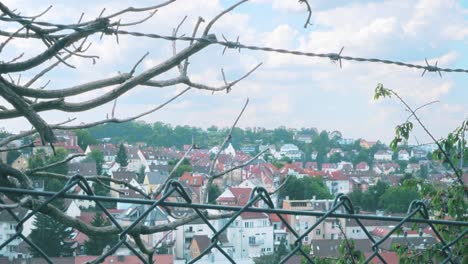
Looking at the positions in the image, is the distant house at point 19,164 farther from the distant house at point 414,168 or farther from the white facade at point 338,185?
the white facade at point 338,185

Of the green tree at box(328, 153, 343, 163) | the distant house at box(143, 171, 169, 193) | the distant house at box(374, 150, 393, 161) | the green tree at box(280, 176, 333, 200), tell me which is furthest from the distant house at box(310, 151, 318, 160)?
the distant house at box(143, 171, 169, 193)

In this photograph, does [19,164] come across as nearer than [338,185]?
Yes

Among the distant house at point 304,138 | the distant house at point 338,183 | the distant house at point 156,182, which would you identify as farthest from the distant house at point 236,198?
the distant house at point 304,138

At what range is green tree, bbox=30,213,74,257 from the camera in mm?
2404

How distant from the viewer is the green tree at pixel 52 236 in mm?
2404

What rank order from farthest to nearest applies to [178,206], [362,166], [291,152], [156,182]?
[291,152] < [362,166] < [156,182] < [178,206]

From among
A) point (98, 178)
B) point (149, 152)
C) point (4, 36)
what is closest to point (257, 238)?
point (98, 178)

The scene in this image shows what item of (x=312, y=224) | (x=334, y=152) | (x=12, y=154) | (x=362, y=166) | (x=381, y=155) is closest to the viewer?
(x=312, y=224)

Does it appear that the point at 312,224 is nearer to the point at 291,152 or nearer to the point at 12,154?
the point at 12,154

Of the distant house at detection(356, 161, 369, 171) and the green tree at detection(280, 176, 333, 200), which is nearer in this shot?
the green tree at detection(280, 176, 333, 200)

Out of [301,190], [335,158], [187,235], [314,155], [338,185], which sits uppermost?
[314,155]

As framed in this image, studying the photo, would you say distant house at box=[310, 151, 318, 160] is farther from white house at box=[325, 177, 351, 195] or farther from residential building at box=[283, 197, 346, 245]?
residential building at box=[283, 197, 346, 245]

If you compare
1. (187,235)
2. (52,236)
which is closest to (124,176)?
(187,235)

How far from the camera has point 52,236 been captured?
2.46 meters
